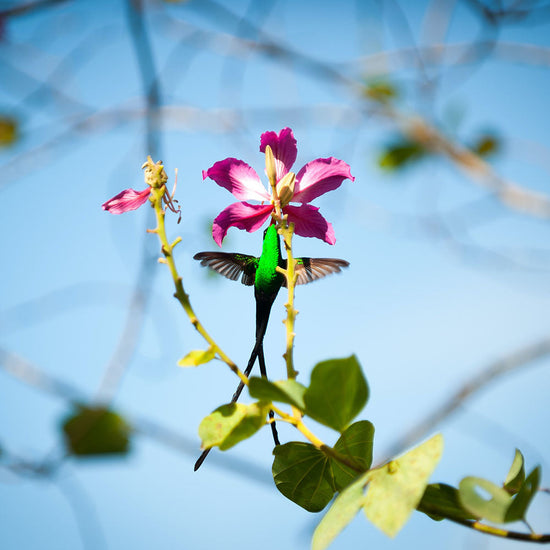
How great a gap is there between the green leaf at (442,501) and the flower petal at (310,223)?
0.73ft

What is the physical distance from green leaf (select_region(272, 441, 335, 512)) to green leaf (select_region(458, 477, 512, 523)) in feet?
0.40

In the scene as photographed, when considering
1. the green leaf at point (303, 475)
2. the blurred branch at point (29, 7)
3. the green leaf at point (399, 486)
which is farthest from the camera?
the blurred branch at point (29, 7)

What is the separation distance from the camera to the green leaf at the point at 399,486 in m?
0.32

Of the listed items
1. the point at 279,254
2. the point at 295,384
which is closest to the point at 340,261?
the point at 279,254

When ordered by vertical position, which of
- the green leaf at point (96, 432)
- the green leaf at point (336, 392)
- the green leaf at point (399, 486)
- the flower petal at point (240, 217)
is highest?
the flower petal at point (240, 217)

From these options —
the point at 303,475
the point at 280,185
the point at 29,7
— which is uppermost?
the point at 29,7

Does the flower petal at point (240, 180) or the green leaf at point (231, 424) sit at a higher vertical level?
the flower petal at point (240, 180)

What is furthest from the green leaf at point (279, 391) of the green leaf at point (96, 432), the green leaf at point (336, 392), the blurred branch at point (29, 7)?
the blurred branch at point (29, 7)

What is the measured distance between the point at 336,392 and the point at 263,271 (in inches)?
4.9

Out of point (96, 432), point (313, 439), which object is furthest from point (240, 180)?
point (96, 432)

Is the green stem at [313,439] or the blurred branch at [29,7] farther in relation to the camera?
the blurred branch at [29,7]

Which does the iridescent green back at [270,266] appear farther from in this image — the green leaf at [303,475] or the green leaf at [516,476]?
the green leaf at [516,476]

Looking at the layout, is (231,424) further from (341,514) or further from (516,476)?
(516,476)

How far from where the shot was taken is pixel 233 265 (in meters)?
0.52
